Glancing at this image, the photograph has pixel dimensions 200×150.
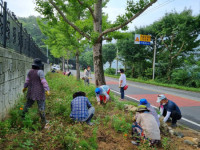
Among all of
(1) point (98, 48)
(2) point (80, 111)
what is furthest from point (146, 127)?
(1) point (98, 48)

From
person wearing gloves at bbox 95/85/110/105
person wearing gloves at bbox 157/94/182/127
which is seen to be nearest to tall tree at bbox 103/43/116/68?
person wearing gloves at bbox 95/85/110/105

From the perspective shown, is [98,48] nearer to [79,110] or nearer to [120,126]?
[79,110]

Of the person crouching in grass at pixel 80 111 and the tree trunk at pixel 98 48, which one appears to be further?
the tree trunk at pixel 98 48

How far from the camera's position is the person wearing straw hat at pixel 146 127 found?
375 cm

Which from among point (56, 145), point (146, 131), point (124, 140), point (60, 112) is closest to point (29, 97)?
point (60, 112)

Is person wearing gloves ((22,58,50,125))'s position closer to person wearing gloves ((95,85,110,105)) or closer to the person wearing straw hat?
the person wearing straw hat

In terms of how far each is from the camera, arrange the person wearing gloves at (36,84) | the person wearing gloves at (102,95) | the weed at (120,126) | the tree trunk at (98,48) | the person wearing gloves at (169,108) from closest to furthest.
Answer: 1. the person wearing gloves at (36,84)
2. the weed at (120,126)
3. the person wearing gloves at (169,108)
4. the person wearing gloves at (102,95)
5. the tree trunk at (98,48)

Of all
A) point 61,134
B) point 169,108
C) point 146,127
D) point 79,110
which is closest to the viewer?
point 61,134

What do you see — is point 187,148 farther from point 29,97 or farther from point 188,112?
point 29,97

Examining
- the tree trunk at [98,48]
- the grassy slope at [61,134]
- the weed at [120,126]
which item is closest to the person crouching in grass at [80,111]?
the grassy slope at [61,134]

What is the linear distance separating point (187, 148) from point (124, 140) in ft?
5.46

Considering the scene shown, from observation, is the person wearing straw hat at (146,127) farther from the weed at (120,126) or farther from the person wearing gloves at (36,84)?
the person wearing gloves at (36,84)

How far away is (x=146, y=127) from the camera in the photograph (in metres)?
3.82

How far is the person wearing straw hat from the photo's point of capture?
375cm
